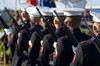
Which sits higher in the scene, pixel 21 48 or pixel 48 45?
pixel 48 45

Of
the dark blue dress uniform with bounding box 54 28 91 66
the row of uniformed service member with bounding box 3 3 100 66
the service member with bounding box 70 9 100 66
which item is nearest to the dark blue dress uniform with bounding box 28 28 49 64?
the row of uniformed service member with bounding box 3 3 100 66

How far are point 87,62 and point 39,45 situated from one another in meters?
2.03

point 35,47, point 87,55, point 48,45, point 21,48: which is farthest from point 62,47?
point 21,48

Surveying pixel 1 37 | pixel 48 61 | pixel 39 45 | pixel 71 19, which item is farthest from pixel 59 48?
pixel 1 37

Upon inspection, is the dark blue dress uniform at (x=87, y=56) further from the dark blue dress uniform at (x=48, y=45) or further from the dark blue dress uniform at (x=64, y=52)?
the dark blue dress uniform at (x=48, y=45)

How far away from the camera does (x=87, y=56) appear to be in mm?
2805

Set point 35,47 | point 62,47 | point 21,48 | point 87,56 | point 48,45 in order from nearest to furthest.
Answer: point 87,56
point 62,47
point 48,45
point 35,47
point 21,48

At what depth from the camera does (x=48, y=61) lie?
4445 mm

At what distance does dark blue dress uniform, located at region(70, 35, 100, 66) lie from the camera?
2808mm

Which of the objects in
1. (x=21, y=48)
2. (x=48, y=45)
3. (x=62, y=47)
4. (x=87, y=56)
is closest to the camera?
(x=87, y=56)

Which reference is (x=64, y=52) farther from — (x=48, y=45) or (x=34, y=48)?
(x=34, y=48)

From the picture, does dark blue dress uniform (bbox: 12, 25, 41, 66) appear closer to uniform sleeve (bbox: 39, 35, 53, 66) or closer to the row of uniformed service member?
the row of uniformed service member

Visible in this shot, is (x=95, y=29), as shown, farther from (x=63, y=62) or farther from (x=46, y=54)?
(x=46, y=54)

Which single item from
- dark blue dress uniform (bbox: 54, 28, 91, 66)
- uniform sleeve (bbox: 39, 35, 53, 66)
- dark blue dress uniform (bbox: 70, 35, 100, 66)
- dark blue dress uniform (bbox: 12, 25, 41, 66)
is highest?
dark blue dress uniform (bbox: 70, 35, 100, 66)
